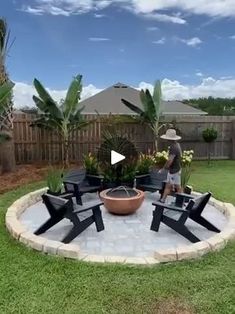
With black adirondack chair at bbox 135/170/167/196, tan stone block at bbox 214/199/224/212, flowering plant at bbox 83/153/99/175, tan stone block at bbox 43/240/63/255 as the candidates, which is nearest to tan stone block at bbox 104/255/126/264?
tan stone block at bbox 43/240/63/255

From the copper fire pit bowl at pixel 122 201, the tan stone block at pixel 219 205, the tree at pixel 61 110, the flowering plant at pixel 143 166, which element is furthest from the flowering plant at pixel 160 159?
the copper fire pit bowl at pixel 122 201

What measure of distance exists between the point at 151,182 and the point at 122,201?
1.98m

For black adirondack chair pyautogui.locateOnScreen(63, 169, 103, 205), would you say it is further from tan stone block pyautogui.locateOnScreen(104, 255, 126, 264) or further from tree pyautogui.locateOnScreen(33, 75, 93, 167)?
tree pyautogui.locateOnScreen(33, 75, 93, 167)

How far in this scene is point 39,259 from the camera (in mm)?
4930

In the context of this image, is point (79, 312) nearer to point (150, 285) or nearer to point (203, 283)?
point (150, 285)

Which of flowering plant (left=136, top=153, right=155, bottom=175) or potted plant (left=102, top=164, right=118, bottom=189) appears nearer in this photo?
potted plant (left=102, top=164, right=118, bottom=189)

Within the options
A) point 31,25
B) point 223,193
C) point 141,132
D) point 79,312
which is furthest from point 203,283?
point 141,132

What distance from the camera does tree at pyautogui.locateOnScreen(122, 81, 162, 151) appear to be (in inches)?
520

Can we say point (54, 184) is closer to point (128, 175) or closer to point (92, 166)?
point (92, 166)

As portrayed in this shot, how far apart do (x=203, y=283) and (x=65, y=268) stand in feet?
5.67

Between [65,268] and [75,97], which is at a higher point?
[75,97]

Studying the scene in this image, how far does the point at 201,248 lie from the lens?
200 inches

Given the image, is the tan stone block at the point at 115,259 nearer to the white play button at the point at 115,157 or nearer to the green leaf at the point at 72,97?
the white play button at the point at 115,157

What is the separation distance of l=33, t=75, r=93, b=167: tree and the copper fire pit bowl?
216 inches
